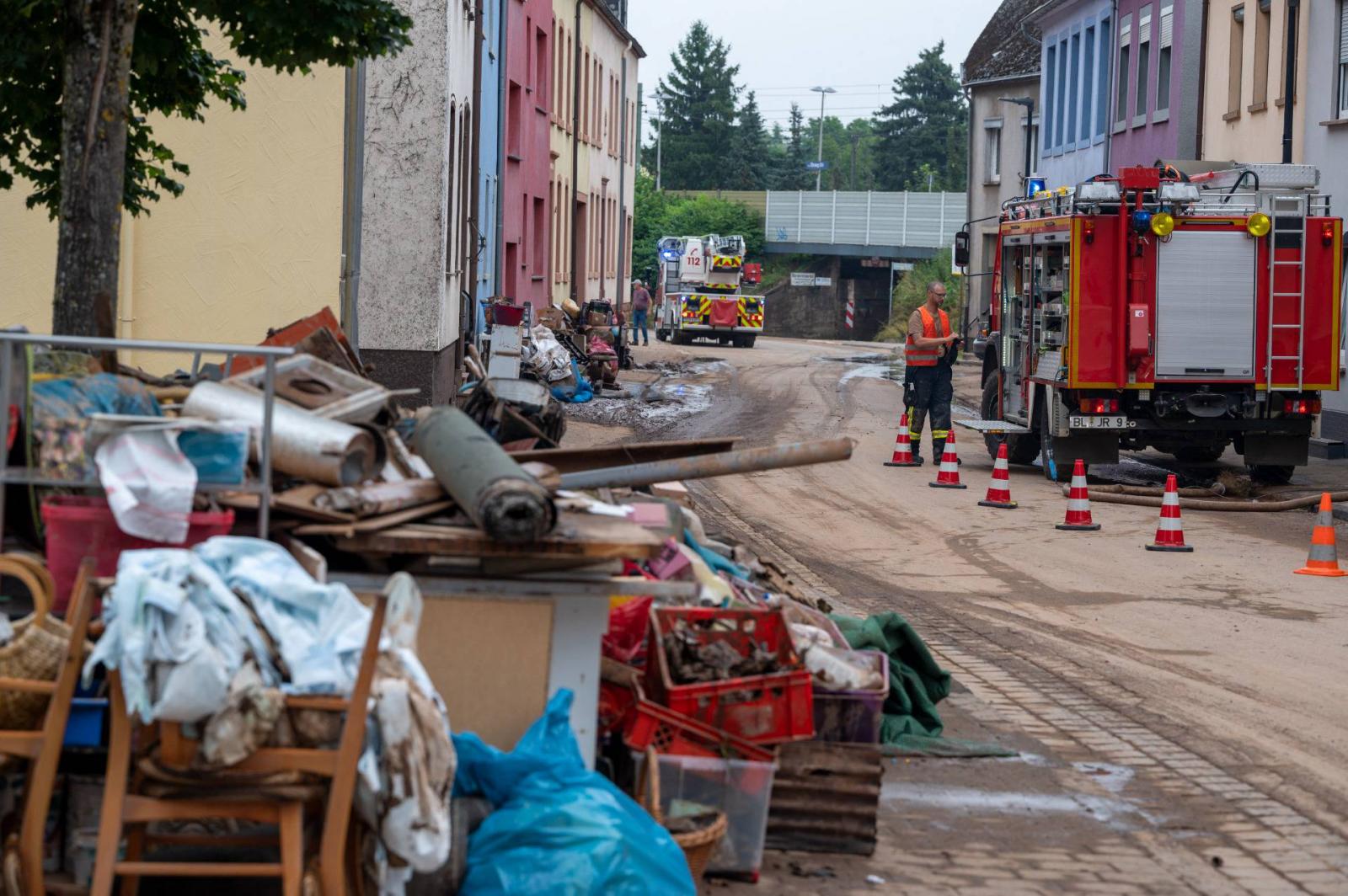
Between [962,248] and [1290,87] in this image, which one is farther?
[1290,87]

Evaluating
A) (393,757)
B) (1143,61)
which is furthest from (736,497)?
(1143,61)

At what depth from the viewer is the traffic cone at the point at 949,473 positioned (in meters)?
18.9

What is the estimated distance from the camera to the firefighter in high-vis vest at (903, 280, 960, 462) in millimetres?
20719

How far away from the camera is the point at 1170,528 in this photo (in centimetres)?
1453

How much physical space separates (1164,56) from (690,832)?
3076cm

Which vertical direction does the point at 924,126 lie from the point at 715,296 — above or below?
above

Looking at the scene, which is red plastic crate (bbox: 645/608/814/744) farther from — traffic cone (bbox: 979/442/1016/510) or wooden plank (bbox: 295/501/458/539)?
traffic cone (bbox: 979/442/1016/510)

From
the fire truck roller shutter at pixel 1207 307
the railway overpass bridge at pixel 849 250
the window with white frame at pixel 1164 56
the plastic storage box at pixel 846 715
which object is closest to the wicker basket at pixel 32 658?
the plastic storage box at pixel 846 715

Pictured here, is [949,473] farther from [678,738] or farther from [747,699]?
[678,738]

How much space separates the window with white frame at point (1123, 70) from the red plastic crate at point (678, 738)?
106 feet

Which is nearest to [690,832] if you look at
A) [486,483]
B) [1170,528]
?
[486,483]

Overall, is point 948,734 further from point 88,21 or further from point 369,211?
point 369,211

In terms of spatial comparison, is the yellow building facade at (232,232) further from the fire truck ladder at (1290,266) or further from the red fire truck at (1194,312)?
the fire truck ladder at (1290,266)

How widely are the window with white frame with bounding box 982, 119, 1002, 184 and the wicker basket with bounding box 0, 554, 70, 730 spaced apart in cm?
4888
